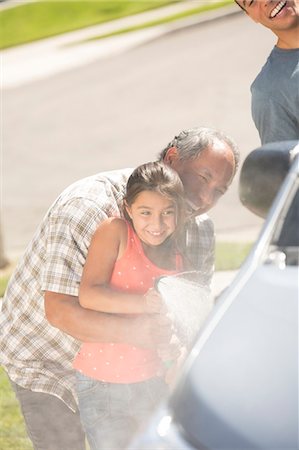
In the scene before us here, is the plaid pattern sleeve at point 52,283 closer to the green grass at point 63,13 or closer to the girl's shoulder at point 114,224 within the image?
the girl's shoulder at point 114,224

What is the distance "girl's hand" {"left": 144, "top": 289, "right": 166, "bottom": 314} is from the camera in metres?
3.53

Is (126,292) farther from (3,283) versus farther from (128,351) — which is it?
(3,283)

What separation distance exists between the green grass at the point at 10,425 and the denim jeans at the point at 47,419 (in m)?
1.08

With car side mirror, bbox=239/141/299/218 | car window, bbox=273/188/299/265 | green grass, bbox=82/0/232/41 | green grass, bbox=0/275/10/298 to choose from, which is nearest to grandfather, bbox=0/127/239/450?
car side mirror, bbox=239/141/299/218

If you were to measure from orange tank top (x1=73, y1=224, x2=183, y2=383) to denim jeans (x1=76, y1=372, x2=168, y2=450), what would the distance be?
0.09ft

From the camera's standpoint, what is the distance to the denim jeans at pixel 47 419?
13.1 feet

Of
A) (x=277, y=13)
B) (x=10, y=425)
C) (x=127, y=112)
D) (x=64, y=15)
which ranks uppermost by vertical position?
(x=277, y=13)

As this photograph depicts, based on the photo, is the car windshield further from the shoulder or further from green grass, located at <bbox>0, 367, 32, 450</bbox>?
green grass, located at <bbox>0, 367, 32, 450</bbox>

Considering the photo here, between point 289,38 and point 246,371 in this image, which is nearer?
point 246,371

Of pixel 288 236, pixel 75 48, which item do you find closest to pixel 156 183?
pixel 288 236

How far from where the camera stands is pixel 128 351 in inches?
146

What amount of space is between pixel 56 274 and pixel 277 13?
1649mm

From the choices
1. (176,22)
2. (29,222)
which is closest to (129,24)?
(176,22)

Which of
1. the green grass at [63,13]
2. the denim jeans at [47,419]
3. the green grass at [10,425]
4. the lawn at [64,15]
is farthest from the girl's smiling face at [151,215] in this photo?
the green grass at [63,13]
